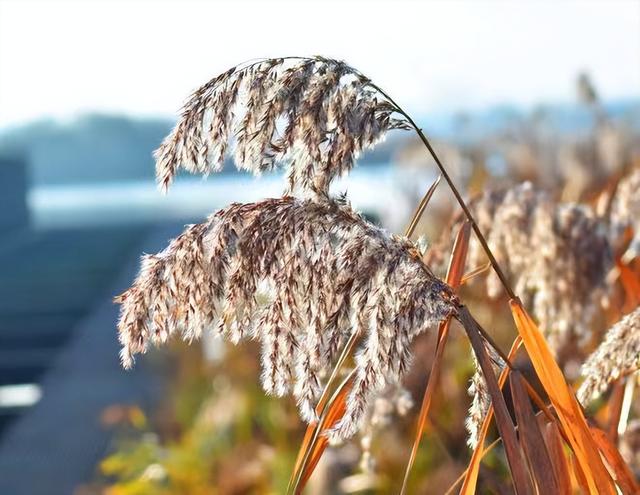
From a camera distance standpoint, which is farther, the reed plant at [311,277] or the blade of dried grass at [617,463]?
the blade of dried grass at [617,463]

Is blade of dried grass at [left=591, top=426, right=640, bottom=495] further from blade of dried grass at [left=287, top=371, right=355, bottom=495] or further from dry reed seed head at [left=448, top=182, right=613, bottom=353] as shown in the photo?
dry reed seed head at [left=448, top=182, right=613, bottom=353]

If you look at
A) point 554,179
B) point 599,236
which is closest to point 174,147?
point 599,236

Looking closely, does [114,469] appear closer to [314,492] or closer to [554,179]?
[314,492]

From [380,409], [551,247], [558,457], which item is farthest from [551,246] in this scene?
[558,457]

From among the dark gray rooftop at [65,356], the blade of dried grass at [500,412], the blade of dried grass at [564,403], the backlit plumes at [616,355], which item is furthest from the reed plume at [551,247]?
the dark gray rooftop at [65,356]

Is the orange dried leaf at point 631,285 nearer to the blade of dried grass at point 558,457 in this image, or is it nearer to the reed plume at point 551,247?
the reed plume at point 551,247

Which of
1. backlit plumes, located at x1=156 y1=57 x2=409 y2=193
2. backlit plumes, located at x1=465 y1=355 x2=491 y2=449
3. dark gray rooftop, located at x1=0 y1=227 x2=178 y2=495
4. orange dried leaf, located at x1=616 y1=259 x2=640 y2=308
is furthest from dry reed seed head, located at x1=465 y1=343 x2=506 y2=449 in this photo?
dark gray rooftop, located at x1=0 y1=227 x2=178 y2=495
